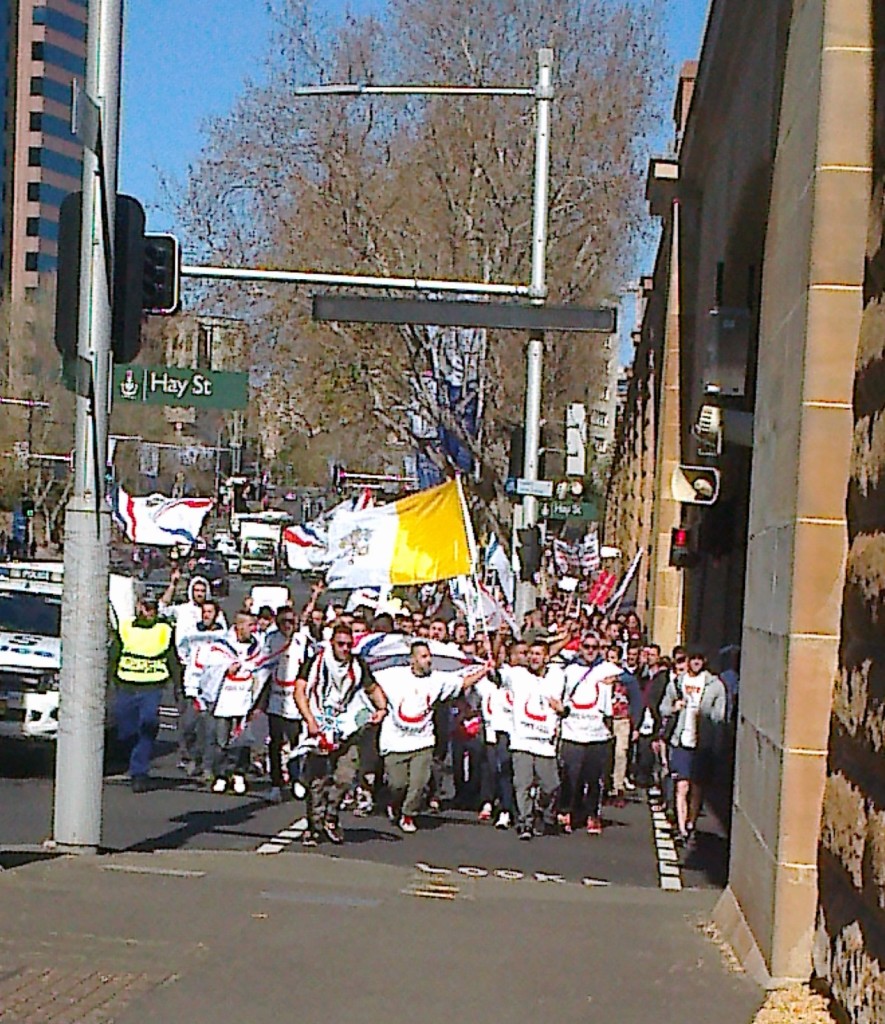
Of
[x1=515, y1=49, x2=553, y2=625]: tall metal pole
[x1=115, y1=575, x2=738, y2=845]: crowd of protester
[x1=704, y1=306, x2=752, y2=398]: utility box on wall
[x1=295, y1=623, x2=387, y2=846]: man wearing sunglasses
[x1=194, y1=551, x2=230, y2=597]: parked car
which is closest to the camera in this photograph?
[x1=704, y1=306, x2=752, y2=398]: utility box on wall

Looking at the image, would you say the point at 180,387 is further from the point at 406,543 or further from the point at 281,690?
the point at 406,543

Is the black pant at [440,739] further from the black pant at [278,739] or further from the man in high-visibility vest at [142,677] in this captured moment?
the man in high-visibility vest at [142,677]

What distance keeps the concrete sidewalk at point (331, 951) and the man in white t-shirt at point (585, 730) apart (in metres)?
4.56

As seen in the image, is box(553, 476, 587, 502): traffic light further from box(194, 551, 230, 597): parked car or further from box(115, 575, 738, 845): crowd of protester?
box(115, 575, 738, 845): crowd of protester

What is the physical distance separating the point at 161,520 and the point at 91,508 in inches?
554

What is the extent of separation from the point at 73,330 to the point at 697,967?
211 inches

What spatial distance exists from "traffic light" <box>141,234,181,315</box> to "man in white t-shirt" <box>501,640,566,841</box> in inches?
203

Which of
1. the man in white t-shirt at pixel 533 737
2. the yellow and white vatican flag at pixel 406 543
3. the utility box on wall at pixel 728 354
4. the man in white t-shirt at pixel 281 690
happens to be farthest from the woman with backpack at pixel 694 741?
the yellow and white vatican flag at pixel 406 543

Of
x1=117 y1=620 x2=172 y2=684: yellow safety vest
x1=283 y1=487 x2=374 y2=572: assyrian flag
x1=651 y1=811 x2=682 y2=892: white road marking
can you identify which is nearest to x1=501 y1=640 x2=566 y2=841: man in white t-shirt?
x1=651 y1=811 x2=682 y2=892: white road marking

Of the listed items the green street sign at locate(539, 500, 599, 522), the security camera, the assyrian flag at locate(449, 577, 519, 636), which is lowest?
the assyrian flag at locate(449, 577, 519, 636)

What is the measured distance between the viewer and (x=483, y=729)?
52.9 ft

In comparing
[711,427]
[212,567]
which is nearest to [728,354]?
[711,427]

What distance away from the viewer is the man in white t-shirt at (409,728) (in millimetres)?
14469

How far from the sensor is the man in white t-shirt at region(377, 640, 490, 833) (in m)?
14.5
